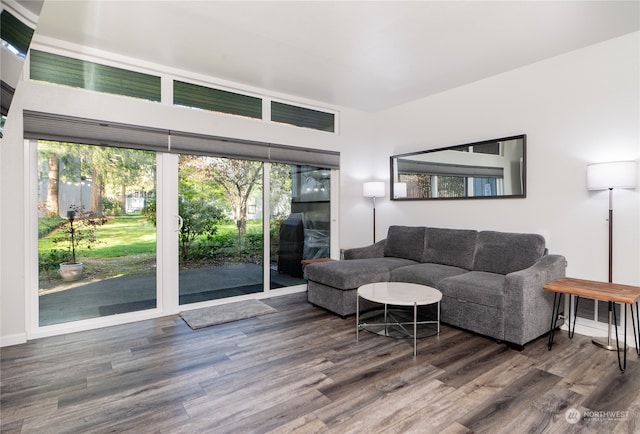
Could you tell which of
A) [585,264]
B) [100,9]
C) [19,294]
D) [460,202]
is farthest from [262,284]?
[585,264]

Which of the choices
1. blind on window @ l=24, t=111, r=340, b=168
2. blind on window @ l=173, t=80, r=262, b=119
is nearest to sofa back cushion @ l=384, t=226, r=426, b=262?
blind on window @ l=24, t=111, r=340, b=168

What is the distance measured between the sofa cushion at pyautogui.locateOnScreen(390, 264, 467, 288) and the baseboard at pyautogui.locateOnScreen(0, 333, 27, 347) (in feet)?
11.3

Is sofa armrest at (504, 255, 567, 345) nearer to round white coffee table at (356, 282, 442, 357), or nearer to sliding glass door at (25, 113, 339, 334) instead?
round white coffee table at (356, 282, 442, 357)

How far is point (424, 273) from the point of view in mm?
3525

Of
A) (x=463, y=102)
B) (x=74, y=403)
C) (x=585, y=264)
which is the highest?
(x=463, y=102)

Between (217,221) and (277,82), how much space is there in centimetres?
179

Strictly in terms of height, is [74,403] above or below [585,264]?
below

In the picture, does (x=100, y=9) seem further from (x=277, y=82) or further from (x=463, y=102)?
(x=463, y=102)

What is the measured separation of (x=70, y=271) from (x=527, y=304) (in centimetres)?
409

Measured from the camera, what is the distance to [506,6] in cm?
246

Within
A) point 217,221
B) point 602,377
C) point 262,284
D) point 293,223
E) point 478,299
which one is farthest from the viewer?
point 293,223

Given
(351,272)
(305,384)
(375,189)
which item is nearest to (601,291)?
(351,272)

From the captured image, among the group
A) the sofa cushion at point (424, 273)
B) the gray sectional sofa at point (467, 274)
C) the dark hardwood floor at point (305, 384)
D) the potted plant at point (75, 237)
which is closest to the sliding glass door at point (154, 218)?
the potted plant at point (75, 237)

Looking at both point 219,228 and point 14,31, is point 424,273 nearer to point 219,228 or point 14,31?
point 219,228
